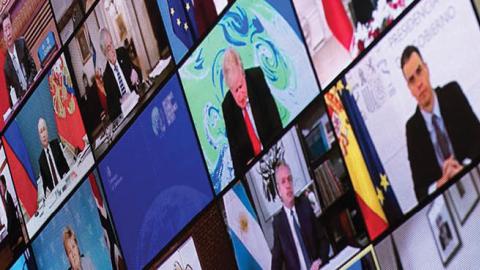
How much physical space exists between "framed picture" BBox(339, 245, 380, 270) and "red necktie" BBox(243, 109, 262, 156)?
482mm

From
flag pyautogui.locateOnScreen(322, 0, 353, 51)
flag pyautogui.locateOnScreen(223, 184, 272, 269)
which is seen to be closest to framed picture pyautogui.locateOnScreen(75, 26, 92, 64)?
flag pyautogui.locateOnScreen(223, 184, 272, 269)

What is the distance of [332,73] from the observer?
10.1ft

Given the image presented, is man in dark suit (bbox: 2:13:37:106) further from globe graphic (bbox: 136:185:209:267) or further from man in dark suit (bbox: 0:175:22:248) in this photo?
globe graphic (bbox: 136:185:209:267)

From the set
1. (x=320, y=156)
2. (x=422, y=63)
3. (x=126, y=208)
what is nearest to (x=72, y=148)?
(x=126, y=208)

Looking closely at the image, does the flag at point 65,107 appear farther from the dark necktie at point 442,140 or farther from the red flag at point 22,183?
the dark necktie at point 442,140

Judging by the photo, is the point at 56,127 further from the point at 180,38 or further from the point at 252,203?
the point at 252,203

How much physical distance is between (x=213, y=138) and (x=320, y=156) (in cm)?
53

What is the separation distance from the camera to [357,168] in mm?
2979

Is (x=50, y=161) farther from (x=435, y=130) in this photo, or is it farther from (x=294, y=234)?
(x=435, y=130)

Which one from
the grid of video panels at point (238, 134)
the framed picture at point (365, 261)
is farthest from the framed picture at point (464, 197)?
the framed picture at point (365, 261)

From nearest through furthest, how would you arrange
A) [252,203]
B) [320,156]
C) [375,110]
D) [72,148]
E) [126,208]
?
[375,110] < [320,156] < [252,203] < [126,208] < [72,148]

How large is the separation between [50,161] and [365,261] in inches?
73.4

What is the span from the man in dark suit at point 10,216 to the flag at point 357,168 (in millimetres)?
2033

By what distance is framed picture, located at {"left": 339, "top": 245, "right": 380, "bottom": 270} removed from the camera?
295 centimetres
